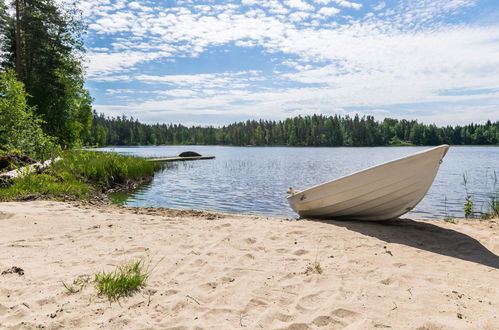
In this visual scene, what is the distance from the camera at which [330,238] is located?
209 inches

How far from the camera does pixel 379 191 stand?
6211 mm

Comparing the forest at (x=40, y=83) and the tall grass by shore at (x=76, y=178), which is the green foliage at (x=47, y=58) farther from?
the tall grass by shore at (x=76, y=178)

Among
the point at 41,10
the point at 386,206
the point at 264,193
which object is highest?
the point at 41,10

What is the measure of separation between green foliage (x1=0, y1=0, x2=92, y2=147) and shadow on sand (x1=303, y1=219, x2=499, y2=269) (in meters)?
22.8

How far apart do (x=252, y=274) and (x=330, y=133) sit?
414 feet

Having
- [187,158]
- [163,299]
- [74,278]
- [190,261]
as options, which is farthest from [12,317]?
[187,158]

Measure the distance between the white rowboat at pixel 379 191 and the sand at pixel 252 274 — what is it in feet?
1.59

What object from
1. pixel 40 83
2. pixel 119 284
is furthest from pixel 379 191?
pixel 40 83

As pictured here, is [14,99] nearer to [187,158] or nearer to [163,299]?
[163,299]

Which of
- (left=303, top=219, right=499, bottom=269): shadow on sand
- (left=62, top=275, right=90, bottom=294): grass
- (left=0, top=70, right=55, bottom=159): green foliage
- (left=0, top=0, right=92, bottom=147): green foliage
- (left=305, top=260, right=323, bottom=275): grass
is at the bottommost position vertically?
(left=303, top=219, right=499, bottom=269): shadow on sand

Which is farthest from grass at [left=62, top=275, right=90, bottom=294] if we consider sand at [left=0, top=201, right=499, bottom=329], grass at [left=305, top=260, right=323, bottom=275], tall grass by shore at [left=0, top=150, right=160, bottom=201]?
tall grass by shore at [left=0, top=150, right=160, bottom=201]

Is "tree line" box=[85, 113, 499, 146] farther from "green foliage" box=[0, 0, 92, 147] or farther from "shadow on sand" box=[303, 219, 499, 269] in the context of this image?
"shadow on sand" box=[303, 219, 499, 269]

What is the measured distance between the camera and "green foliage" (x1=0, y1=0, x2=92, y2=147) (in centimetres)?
2347

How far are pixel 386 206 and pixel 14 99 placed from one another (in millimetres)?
17295
